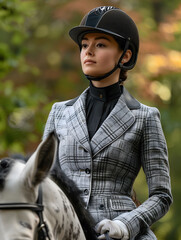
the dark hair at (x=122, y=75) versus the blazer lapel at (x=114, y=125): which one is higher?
the dark hair at (x=122, y=75)

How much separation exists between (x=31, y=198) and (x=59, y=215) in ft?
0.77

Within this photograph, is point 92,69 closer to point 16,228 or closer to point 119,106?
point 119,106

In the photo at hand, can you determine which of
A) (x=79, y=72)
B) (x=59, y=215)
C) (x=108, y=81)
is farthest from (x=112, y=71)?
(x=79, y=72)

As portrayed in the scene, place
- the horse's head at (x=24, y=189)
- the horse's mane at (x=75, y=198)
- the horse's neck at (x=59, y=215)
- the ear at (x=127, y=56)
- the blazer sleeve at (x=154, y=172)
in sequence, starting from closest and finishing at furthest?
the horse's head at (x=24, y=189), the horse's neck at (x=59, y=215), the horse's mane at (x=75, y=198), the blazer sleeve at (x=154, y=172), the ear at (x=127, y=56)

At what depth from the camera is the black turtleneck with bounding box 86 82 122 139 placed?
3.26 metres

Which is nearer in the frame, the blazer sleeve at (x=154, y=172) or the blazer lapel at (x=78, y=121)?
the blazer sleeve at (x=154, y=172)

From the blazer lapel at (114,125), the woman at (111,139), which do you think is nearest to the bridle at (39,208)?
the woman at (111,139)

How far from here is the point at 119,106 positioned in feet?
10.5

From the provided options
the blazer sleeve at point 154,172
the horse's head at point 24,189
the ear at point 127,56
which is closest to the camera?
the horse's head at point 24,189

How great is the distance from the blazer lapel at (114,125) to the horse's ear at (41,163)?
98cm

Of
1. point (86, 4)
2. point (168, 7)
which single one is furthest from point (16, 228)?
point (168, 7)

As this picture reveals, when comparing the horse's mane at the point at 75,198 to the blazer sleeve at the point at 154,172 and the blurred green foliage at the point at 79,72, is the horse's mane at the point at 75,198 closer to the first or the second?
the blazer sleeve at the point at 154,172

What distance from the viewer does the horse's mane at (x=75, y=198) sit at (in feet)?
8.48

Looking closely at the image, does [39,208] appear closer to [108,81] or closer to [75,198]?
[75,198]
